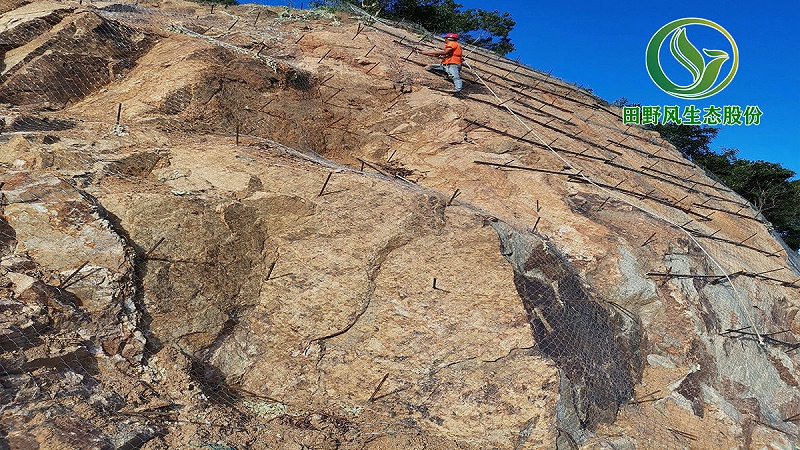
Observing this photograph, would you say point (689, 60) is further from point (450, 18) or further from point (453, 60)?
point (450, 18)

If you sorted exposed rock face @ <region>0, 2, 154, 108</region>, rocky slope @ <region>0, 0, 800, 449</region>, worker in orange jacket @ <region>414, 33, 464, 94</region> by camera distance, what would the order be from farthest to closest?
worker in orange jacket @ <region>414, 33, 464, 94</region> < exposed rock face @ <region>0, 2, 154, 108</region> < rocky slope @ <region>0, 0, 800, 449</region>

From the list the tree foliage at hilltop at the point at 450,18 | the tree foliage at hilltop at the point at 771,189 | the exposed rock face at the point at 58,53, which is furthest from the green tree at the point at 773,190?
the exposed rock face at the point at 58,53

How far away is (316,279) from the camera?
440 centimetres

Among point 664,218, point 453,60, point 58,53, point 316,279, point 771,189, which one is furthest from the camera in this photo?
point 771,189

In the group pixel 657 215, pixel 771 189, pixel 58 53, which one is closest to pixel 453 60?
pixel 657 215

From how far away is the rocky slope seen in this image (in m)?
3.50

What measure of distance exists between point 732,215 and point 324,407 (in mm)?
9386

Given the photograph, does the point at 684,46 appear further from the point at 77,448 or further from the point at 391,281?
the point at 77,448

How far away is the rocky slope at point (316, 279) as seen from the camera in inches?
138

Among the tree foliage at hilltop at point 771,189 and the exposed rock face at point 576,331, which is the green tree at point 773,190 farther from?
the exposed rock face at point 576,331

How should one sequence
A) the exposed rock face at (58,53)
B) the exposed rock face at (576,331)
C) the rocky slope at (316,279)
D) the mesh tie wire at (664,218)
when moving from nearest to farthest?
the rocky slope at (316,279) < the exposed rock face at (576,331) < the exposed rock face at (58,53) < the mesh tie wire at (664,218)

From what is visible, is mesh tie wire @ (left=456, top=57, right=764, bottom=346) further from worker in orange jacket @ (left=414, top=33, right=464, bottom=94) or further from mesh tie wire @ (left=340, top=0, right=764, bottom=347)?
worker in orange jacket @ (left=414, top=33, right=464, bottom=94)

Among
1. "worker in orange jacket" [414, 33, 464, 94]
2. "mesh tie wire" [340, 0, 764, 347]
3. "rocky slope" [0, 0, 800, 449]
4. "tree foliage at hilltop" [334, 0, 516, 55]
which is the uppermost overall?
"tree foliage at hilltop" [334, 0, 516, 55]

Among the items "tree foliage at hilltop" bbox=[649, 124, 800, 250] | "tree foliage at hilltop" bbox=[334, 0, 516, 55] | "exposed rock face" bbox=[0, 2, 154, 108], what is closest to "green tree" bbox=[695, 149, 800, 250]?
"tree foliage at hilltop" bbox=[649, 124, 800, 250]
